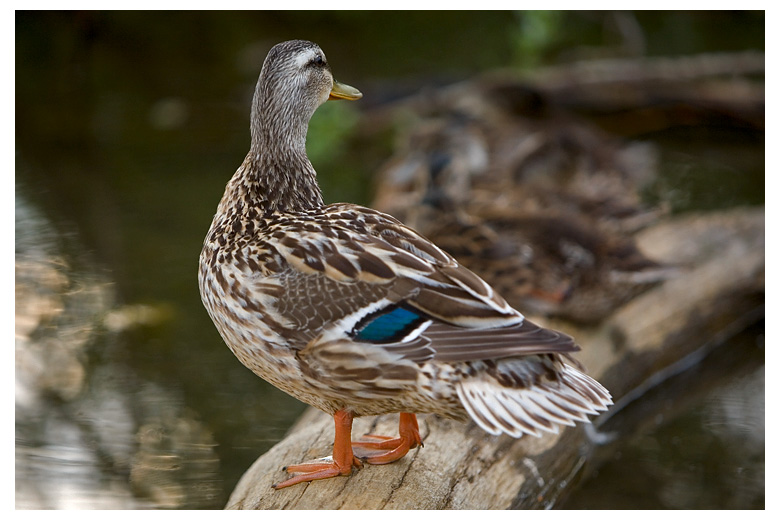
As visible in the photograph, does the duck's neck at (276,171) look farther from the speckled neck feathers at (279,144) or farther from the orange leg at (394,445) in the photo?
the orange leg at (394,445)

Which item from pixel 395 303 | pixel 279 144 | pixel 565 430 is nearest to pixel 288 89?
pixel 279 144

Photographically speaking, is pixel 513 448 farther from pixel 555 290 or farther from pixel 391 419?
pixel 555 290

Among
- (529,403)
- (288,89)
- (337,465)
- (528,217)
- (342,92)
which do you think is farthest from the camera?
(528,217)

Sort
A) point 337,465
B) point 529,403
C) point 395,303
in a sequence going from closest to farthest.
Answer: point 529,403 → point 395,303 → point 337,465

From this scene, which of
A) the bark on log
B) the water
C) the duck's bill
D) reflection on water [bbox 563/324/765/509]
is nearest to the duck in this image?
the bark on log

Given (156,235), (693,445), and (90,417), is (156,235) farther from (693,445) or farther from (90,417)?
(693,445)

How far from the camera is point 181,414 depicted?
14.1 feet

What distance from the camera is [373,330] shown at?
262cm

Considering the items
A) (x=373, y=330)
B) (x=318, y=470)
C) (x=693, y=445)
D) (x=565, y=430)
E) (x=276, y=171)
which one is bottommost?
(x=693, y=445)

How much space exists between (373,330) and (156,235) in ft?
12.9

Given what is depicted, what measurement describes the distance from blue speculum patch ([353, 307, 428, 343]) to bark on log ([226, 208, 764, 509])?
612 mm

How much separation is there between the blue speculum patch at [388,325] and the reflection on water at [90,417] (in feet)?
4.70

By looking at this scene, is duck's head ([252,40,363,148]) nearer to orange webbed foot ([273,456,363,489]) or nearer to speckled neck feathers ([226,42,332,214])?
speckled neck feathers ([226,42,332,214])

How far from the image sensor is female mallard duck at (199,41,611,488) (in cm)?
254
